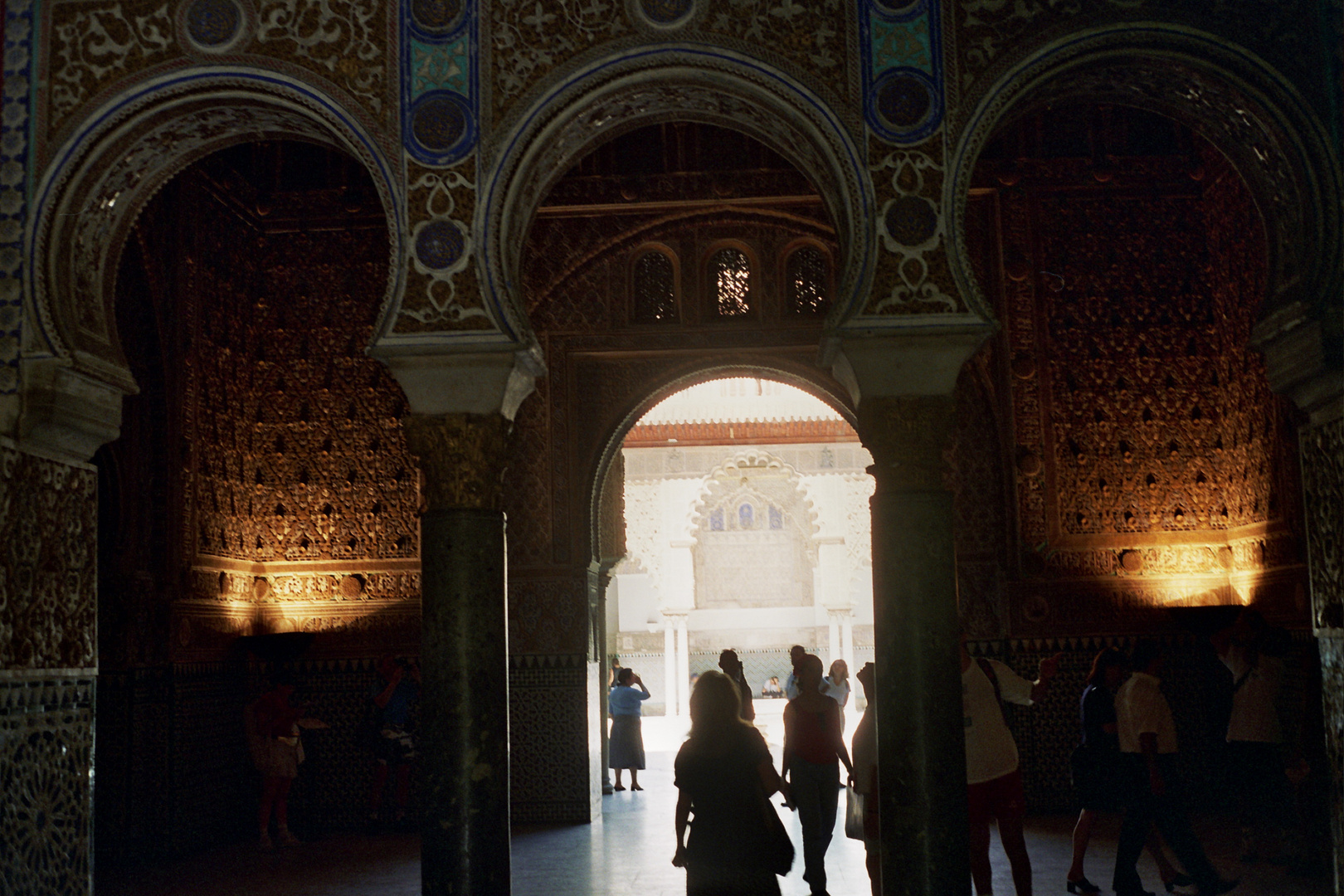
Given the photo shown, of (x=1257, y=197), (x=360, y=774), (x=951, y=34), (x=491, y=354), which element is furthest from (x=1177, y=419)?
(x=360, y=774)

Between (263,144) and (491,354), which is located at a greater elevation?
(263,144)

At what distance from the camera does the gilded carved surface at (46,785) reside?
4742 mm

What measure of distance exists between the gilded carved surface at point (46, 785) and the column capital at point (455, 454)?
1.70 meters

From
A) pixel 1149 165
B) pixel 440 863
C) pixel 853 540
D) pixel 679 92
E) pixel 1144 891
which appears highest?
pixel 1149 165

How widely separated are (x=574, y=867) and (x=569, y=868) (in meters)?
0.04

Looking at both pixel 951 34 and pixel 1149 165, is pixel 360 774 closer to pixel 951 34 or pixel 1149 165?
pixel 951 34

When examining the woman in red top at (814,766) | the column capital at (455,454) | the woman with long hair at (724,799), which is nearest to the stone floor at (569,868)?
the woman in red top at (814,766)

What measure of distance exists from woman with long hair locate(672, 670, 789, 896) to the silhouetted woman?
7421 millimetres

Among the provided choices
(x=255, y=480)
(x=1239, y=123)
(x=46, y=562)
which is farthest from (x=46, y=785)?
(x=1239, y=123)

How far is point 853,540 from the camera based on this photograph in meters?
22.0

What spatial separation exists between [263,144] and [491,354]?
16.3ft

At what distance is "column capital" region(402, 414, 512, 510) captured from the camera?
5.23m

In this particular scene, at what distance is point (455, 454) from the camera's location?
5.23m

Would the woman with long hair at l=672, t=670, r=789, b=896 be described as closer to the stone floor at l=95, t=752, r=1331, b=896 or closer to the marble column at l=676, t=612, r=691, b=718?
the stone floor at l=95, t=752, r=1331, b=896
